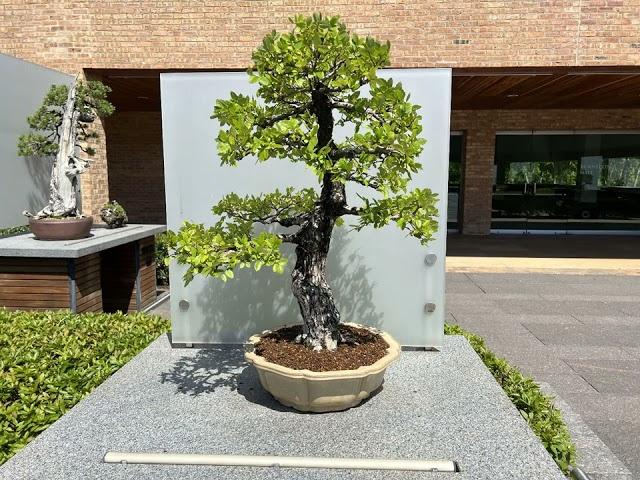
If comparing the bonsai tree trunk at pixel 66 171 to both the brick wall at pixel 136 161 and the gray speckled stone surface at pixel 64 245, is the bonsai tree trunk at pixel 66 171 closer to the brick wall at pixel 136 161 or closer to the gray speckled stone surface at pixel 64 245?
the gray speckled stone surface at pixel 64 245

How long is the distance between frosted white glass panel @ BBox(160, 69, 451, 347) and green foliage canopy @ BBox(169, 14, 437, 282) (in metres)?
1.35

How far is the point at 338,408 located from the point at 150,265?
559 cm

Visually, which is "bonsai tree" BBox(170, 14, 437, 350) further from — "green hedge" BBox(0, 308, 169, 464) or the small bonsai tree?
the small bonsai tree

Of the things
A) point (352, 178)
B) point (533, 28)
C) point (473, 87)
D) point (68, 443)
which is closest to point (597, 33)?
point (533, 28)

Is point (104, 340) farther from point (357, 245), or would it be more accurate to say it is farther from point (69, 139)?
point (69, 139)

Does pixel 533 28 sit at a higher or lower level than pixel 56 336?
higher

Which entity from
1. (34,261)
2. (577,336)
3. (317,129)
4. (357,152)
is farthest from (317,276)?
(577,336)

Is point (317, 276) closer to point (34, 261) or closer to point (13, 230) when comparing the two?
point (34, 261)

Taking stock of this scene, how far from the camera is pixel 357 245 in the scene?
15.4 feet

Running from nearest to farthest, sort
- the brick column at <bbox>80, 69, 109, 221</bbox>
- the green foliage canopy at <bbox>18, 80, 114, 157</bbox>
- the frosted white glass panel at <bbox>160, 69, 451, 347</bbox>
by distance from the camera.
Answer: the frosted white glass panel at <bbox>160, 69, 451, 347</bbox> → the green foliage canopy at <bbox>18, 80, 114, 157</bbox> → the brick column at <bbox>80, 69, 109, 221</bbox>

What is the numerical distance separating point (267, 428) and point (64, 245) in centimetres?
429

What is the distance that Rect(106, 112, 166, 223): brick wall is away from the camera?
50.0 feet

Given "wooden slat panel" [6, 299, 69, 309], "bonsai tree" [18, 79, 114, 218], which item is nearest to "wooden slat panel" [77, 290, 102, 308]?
"wooden slat panel" [6, 299, 69, 309]

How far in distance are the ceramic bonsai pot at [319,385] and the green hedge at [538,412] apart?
108 centimetres
